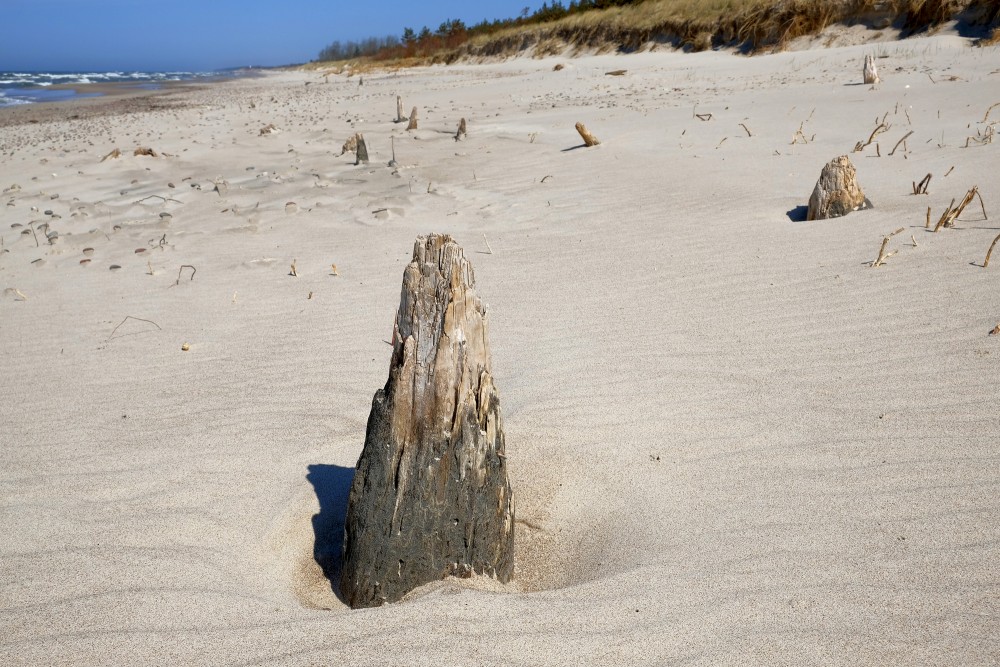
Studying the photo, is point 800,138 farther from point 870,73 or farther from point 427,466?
point 427,466

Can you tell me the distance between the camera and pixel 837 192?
6.39m

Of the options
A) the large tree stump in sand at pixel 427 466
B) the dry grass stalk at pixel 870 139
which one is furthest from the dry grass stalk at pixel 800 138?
the large tree stump in sand at pixel 427 466

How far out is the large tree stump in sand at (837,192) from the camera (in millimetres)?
6352

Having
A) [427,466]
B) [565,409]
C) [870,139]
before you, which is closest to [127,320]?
[565,409]

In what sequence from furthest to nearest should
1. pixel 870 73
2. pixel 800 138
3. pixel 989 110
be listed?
pixel 870 73 → pixel 800 138 → pixel 989 110

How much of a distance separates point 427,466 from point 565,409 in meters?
1.53

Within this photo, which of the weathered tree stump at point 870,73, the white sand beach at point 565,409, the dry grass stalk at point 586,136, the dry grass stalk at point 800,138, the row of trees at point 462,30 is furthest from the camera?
the row of trees at point 462,30

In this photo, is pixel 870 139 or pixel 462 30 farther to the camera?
pixel 462 30

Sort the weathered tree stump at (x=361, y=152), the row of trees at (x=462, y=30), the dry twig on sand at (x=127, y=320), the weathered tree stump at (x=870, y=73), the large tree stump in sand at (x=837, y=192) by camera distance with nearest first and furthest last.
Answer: the dry twig on sand at (x=127, y=320)
the large tree stump in sand at (x=837, y=192)
the weathered tree stump at (x=361, y=152)
the weathered tree stump at (x=870, y=73)
the row of trees at (x=462, y=30)

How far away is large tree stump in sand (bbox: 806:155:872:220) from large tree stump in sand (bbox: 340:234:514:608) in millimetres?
4939

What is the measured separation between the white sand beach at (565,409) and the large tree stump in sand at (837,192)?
0.54 feet

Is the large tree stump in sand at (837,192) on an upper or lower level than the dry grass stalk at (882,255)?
upper

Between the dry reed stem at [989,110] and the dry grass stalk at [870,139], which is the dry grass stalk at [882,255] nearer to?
the dry grass stalk at [870,139]

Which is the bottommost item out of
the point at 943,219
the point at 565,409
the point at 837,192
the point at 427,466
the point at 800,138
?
the point at 565,409
